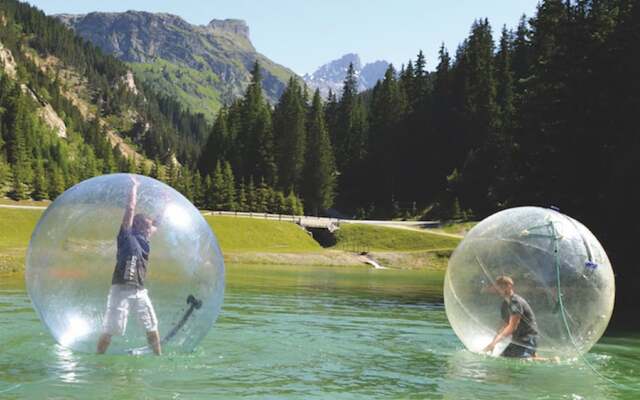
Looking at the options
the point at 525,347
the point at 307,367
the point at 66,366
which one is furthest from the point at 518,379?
the point at 66,366

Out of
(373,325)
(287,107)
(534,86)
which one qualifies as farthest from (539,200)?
(287,107)

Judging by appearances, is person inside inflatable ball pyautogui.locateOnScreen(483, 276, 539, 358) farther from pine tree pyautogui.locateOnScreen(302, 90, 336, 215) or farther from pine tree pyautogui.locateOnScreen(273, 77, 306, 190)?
pine tree pyautogui.locateOnScreen(302, 90, 336, 215)

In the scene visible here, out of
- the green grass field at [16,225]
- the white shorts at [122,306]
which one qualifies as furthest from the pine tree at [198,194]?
the white shorts at [122,306]

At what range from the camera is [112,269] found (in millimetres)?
11727

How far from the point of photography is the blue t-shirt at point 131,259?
1166cm

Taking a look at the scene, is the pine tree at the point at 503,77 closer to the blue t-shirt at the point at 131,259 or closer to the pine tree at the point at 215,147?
the pine tree at the point at 215,147

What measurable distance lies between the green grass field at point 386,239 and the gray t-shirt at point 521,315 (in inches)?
2313

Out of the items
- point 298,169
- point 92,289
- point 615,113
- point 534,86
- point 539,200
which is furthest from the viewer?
point 298,169

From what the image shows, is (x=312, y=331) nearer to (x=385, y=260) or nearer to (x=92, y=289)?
(x=92, y=289)

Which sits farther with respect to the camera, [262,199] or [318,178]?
[318,178]

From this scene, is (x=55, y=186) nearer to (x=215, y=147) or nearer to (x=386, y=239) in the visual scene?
(x=215, y=147)

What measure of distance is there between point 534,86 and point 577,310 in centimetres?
3304

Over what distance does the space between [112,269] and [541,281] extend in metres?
7.98

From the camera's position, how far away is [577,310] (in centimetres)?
1426
